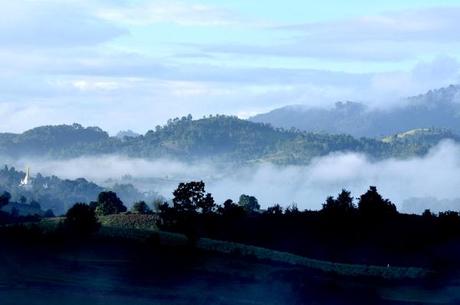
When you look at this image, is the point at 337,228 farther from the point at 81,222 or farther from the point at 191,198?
the point at 81,222

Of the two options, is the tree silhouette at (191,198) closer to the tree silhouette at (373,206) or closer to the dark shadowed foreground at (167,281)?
the dark shadowed foreground at (167,281)

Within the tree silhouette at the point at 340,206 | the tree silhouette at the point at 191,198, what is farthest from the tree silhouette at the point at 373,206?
the tree silhouette at the point at 191,198

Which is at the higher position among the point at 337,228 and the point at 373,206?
the point at 373,206

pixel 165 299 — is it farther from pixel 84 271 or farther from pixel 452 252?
pixel 452 252

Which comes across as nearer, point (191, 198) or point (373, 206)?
point (191, 198)

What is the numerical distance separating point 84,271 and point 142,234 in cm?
2189

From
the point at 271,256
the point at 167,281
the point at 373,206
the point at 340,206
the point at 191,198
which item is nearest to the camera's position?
the point at 167,281

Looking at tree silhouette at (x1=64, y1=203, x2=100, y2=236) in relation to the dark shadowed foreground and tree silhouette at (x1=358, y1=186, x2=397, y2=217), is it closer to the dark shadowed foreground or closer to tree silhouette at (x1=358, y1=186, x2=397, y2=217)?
the dark shadowed foreground

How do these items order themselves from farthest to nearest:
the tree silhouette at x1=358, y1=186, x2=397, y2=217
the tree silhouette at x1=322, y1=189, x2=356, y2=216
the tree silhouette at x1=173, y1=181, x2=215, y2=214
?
the tree silhouette at x1=358, y1=186, x2=397, y2=217 → the tree silhouette at x1=322, y1=189, x2=356, y2=216 → the tree silhouette at x1=173, y1=181, x2=215, y2=214

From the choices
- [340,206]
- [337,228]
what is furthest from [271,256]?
[340,206]

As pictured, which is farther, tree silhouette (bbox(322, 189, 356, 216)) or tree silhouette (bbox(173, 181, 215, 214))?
tree silhouette (bbox(322, 189, 356, 216))

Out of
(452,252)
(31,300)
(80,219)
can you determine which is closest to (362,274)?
(452,252)

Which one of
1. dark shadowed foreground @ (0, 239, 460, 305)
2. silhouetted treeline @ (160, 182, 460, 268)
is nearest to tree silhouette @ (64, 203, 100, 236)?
dark shadowed foreground @ (0, 239, 460, 305)

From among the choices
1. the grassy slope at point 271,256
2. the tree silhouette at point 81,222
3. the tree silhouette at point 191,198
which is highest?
the tree silhouette at point 191,198
